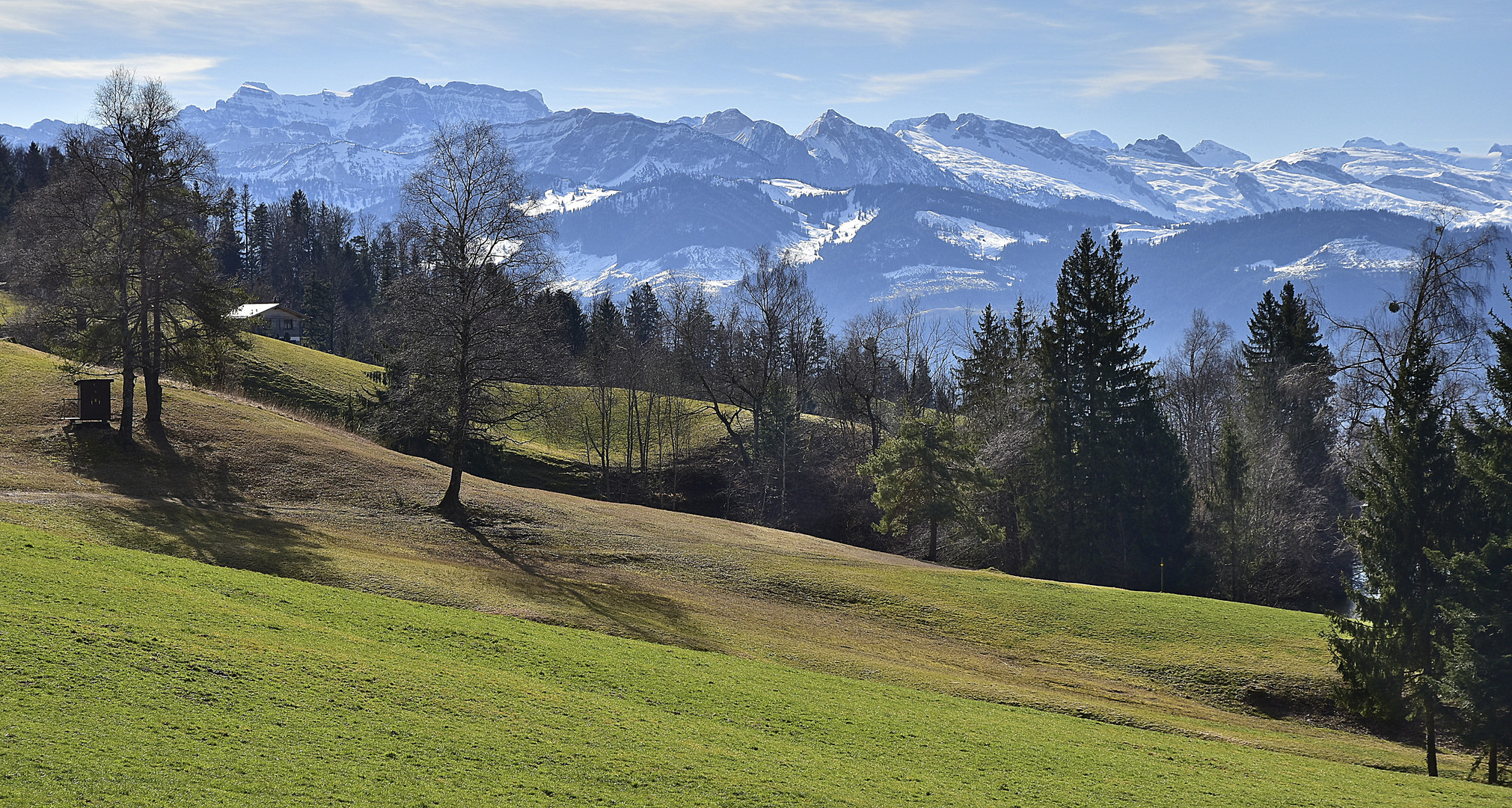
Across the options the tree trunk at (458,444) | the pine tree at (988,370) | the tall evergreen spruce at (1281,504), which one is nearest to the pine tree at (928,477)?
the pine tree at (988,370)

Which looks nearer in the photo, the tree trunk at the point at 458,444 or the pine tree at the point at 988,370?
the tree trunk at the point at 458,444

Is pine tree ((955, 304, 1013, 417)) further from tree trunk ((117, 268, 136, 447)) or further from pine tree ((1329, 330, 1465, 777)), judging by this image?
tree trunk ((117, 268, 136, 447))

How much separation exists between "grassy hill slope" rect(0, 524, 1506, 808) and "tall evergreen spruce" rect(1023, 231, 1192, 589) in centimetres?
3455

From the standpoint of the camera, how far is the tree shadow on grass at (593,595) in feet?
92.9

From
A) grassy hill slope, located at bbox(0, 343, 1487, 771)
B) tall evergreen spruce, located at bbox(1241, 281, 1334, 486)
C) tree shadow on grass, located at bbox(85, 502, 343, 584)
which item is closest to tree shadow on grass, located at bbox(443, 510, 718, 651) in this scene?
grassy hill slope, located at bbox(0, 343, 1487, 771)

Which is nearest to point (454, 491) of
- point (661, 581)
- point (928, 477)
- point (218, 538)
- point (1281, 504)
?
point (661, 581)

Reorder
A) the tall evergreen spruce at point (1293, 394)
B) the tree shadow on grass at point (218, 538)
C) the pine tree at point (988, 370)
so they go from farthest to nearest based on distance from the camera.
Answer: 1. the pine tree at point (988, 370)
2. the tall evergreen spruce at point (1293, 394)
3. the tree shadow on grass at point (218, 538)

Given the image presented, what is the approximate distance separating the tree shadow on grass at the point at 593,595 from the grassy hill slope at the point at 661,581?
11 centimetres

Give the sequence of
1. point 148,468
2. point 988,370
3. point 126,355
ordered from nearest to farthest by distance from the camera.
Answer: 1. point 148,468
2. point 126,355
3. point 988,370

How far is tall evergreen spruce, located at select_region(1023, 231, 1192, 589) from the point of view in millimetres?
57875

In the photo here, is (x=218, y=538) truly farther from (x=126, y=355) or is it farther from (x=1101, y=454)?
(x=1101, y=454)

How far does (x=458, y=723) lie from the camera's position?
51.8 ft

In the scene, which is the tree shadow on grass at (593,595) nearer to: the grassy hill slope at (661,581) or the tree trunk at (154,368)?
the grassy hill slope at (661,581)

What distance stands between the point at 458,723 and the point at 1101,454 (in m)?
51.0
